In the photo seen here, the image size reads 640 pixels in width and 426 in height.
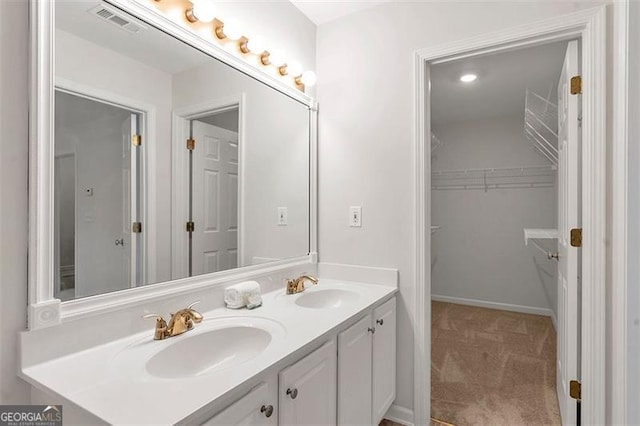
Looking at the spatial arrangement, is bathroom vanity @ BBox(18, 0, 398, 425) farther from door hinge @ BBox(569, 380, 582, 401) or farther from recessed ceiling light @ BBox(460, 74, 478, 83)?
recessed ceiling light @ BBox(460, 74, 478, 83)

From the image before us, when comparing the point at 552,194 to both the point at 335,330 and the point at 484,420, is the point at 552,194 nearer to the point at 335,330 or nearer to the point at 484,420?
the point at 484,420

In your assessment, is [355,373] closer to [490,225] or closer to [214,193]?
[214,193]

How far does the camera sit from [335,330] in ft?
4.31

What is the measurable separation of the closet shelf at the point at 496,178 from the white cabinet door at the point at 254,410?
3.89 metres

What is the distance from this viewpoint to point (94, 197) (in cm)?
114

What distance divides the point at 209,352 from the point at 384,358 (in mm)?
934

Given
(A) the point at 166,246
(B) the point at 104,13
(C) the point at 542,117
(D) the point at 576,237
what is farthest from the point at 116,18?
(C) the point at 542,117

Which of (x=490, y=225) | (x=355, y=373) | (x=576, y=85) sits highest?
(x=576, y=85)

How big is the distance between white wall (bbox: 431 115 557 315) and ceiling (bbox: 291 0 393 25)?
9.21ft

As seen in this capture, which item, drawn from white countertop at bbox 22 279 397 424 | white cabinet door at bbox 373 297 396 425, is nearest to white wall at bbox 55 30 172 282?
white countertop at bbox 22 279 397 424

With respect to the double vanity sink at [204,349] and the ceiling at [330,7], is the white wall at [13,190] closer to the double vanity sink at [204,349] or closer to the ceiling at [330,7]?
the double vanity sink at [204,349]

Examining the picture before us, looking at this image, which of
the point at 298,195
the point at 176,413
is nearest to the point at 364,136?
the point at 298,195

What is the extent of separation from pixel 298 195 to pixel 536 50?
2.00m

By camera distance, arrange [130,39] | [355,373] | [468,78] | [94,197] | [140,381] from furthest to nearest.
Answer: [468,78], [355,373], [130,39], [94,197], [140,381]
